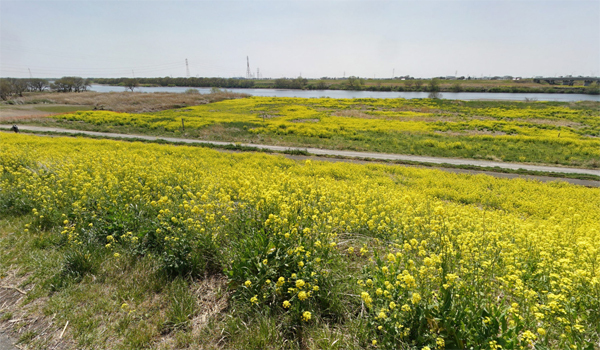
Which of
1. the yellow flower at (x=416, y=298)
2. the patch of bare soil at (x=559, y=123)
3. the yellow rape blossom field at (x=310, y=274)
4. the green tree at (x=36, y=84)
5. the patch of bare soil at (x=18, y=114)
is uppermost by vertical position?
the green tree at (x=36, y=84)

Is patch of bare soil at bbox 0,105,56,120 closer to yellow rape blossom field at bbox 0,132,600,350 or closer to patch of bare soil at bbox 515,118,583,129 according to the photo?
yellow rape blossom field at bbox 0,132,600,350

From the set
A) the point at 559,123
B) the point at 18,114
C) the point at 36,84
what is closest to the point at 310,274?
the point at 559,123

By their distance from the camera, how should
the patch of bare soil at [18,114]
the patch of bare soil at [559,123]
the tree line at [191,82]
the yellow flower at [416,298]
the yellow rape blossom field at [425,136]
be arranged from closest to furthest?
the yellow flower at [416,298], the yellow rape blossom field at [425,136], the patch of bare soil at [18,114], the patch of bare soil at [559,123], the tree line at [191,82]

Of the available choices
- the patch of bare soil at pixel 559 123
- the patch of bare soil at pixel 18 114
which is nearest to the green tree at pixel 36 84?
the patch of bare soil at pixel 18 114

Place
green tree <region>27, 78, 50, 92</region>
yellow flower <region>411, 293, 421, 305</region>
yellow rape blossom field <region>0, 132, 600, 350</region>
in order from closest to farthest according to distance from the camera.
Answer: yellow flower <region>411, 293, 421, 305</region>
yellow rape blossom field <region>0, 132, 600, 350</region>
green tree <region>27, 78, 50, 92</region>

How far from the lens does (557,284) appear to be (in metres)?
3.59

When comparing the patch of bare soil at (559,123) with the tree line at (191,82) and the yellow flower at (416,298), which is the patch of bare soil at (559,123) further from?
the tree line at (191,82)

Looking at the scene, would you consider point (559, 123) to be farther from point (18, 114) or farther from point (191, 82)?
point (191, 82)

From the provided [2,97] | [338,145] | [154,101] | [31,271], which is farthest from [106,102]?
[31,271]

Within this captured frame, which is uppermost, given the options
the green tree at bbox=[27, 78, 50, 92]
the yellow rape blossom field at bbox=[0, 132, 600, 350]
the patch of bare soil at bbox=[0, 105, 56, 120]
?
the green tree at bbox=[27, 78, 50, 92]

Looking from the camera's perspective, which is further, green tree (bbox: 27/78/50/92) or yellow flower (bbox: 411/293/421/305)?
green tree (bbox: 27/78/50/92)

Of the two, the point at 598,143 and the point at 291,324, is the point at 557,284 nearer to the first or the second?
the point at 291,324

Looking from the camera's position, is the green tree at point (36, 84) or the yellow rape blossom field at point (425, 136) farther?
the green tree at point (36, 84)

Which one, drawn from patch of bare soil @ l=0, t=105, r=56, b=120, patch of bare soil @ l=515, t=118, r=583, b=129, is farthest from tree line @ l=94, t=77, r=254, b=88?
patch of bare soil @ l=515, t=118, r=583, b=129
